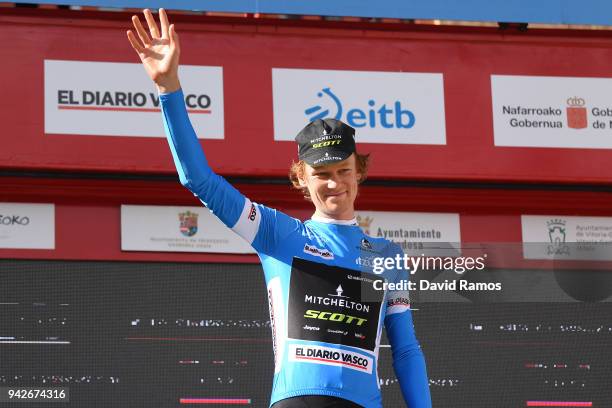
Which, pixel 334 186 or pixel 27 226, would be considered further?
pixel 27 226

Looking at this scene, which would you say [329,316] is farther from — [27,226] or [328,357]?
[27,226]

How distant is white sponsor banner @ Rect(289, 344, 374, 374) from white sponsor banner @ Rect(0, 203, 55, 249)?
10.3 ft

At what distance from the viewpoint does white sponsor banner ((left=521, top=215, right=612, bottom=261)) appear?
678 centimetres

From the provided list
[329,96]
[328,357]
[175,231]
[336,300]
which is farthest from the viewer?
[329,96]

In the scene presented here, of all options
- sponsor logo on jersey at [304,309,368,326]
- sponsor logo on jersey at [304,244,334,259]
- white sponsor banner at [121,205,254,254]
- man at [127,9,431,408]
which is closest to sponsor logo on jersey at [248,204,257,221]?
man at [127,9,431,408]

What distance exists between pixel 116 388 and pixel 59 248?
832mm

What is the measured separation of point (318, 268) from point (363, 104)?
10.2ft

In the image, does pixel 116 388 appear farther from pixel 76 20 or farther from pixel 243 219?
pixel 243 219

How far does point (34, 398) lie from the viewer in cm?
612

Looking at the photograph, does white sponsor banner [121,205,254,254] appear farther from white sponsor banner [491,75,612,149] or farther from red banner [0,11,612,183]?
white sponsor banner [491,75,612,149]

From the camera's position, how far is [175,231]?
6516 mm

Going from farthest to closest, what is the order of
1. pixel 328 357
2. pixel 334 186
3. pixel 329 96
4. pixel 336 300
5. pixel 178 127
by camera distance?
pixel 329 96
pixel 334 186
pixel 336 300
pixel 328 357
pixel 178 127

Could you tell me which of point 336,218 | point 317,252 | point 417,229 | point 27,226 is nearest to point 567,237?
point 417,229

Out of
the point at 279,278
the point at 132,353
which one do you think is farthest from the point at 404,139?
the point at 279,278
